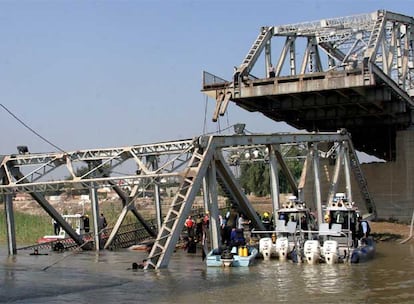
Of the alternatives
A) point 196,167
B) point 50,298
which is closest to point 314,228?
point 196,167

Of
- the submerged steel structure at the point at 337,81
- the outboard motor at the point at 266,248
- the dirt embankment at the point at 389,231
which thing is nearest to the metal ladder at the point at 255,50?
the submerged steel structure at the point at 337,81

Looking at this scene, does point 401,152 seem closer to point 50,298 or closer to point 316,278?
point 316,278

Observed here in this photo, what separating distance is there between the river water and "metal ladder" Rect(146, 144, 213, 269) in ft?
2.27

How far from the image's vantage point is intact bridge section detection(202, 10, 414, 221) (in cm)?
4594

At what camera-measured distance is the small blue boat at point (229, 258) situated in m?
26.6

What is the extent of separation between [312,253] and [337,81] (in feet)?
64.2

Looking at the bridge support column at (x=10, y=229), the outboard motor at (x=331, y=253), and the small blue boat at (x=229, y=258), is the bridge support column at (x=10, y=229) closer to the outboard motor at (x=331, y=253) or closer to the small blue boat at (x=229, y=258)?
the small blue boat at (x=229, y=258)

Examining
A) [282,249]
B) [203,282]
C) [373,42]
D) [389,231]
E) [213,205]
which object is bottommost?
[389,231]

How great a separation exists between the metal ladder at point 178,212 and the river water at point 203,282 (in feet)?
2.27

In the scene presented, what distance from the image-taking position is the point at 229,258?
26.5 metres

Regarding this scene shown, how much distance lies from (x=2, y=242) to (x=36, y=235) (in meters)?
2.37

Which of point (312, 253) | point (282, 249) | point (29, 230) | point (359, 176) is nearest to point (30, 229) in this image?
point (29, 230)

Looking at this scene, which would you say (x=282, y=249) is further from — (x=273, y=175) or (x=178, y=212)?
(x=273, y=175)

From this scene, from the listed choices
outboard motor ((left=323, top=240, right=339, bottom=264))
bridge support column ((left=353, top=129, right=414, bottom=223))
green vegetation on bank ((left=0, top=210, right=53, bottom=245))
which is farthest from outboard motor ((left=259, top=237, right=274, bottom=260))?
bridge support column ((left=353, top=129, right=414, bottom=223))
